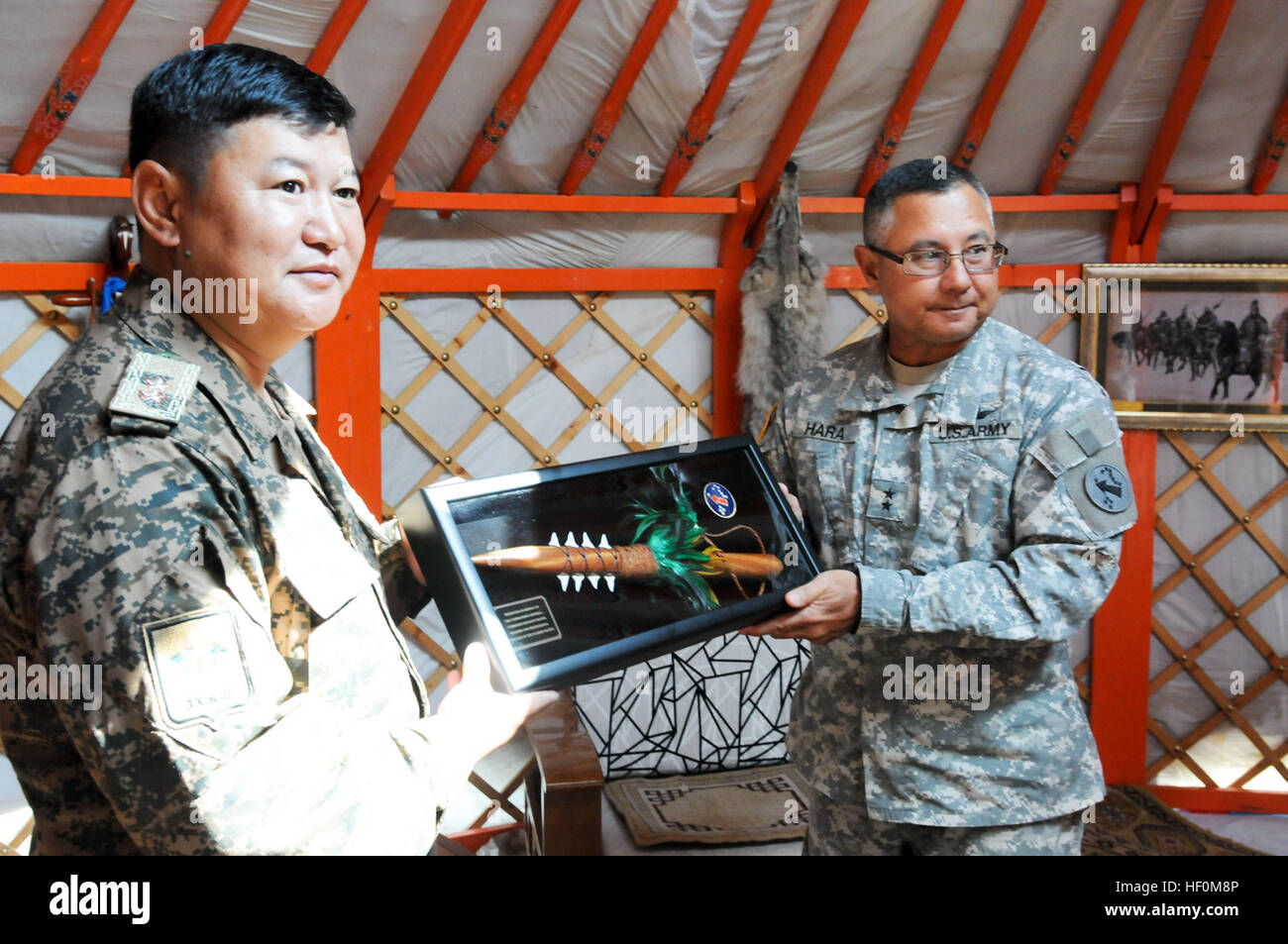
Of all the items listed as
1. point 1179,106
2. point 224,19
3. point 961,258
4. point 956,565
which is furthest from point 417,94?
point 1179,106

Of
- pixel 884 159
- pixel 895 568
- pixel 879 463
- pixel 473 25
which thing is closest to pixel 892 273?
pixel 879 463

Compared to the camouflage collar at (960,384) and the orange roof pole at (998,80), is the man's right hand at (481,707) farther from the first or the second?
the orange roof pole at (998,80)

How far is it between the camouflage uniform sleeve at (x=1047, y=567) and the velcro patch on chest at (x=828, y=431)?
243mm

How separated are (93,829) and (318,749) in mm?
233

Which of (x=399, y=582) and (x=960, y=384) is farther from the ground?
(x=960, y=384)

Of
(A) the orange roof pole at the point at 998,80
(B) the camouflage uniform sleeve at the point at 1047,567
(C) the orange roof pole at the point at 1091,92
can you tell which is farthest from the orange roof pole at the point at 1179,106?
(B) the camouflage uniform sleeve at the point at 1047,567

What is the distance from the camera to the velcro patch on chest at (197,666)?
0.74 metres

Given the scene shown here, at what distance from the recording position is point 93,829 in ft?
2.85

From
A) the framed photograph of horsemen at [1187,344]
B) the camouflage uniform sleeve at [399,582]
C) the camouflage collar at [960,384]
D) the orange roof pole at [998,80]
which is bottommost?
the camouflage uniform sleeve at [399,582]

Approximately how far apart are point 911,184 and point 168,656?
44.9 inches

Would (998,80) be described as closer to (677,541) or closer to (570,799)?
(677,541)

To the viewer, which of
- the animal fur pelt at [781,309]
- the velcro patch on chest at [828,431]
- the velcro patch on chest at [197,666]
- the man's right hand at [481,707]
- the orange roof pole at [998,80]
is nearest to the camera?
the velcro patch on chest at [197,666]

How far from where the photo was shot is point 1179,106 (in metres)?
3.06
